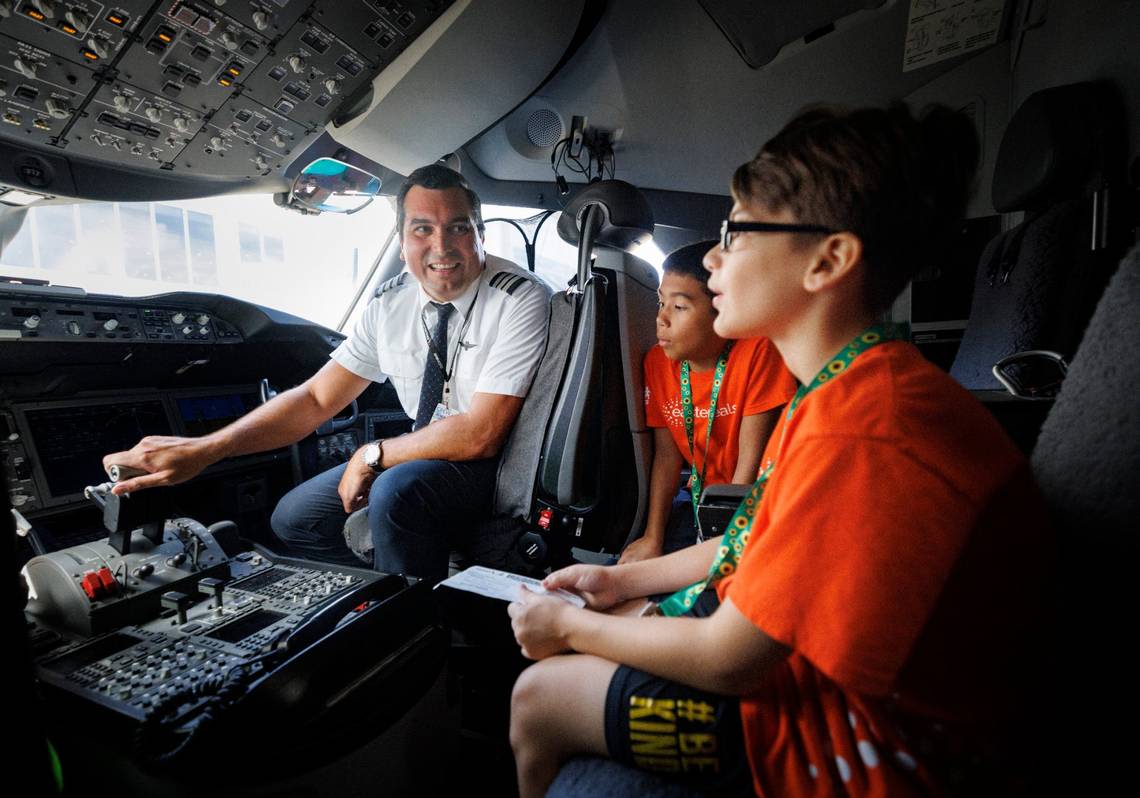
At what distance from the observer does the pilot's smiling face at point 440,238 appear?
181 cm

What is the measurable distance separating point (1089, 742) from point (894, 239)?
1.70 feet

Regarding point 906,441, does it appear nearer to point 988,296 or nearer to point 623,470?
point 623,470

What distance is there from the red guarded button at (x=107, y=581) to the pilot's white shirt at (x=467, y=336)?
0.93m

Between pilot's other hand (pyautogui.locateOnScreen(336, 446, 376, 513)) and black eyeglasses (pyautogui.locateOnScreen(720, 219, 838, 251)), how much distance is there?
128cm

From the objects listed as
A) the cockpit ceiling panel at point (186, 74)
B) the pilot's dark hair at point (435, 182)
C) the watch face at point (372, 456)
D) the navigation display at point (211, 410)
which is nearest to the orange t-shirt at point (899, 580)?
the watch face at point (372, 456)

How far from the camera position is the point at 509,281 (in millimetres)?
1844

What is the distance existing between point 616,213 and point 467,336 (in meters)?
0.63

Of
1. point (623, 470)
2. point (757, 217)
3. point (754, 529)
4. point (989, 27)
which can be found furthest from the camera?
point (989, 27)

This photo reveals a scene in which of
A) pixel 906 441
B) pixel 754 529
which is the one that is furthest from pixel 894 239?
pixel 754 529

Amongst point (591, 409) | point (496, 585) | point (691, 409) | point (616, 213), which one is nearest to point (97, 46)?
point (616, 213)

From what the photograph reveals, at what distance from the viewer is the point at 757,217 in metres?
0.73

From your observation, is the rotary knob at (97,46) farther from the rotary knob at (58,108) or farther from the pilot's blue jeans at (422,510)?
the pilot's blue jeans at (422,510)

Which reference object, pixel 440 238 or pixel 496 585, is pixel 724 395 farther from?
pixel 440 238

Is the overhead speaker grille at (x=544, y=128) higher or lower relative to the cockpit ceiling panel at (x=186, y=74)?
higher
